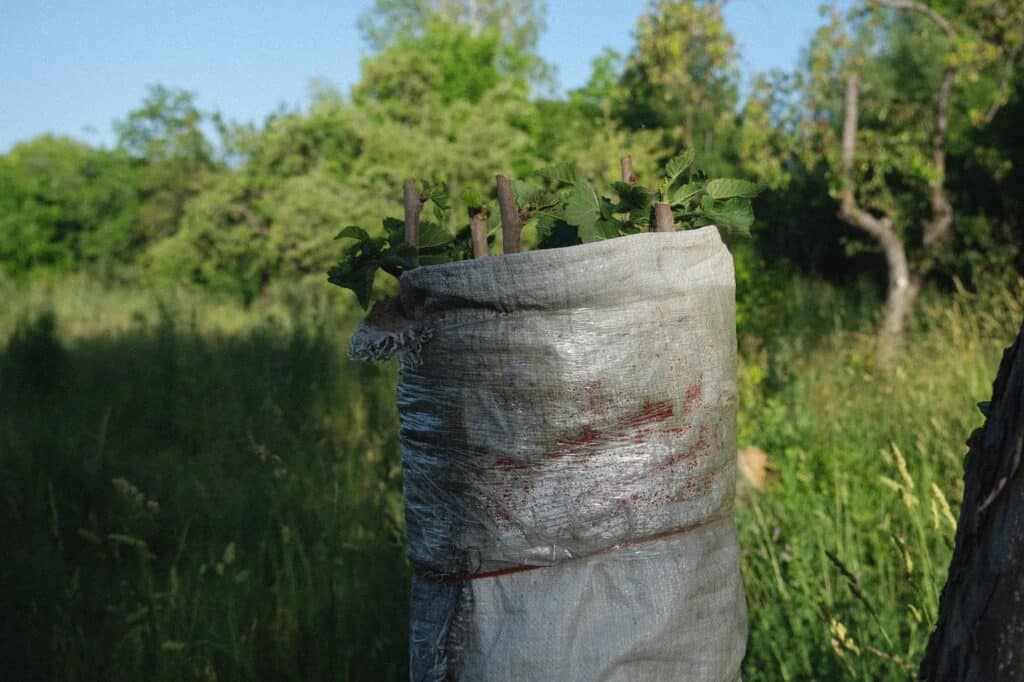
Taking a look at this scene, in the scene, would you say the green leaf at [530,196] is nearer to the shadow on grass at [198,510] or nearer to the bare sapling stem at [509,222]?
the bare sapling stem at [509,222]

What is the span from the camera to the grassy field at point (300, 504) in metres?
2.45

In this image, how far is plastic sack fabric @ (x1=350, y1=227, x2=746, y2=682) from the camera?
4.39 ft

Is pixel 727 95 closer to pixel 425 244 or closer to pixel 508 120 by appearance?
pixel 508 120

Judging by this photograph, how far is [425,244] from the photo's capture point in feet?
5.15

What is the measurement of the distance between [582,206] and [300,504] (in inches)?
92.7

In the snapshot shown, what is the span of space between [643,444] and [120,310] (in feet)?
31.6

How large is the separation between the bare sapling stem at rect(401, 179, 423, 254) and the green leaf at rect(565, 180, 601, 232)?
0.84ft

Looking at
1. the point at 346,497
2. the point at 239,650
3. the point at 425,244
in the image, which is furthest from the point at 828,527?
the point at 425,244

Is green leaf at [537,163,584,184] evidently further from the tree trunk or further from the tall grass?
the tall grass


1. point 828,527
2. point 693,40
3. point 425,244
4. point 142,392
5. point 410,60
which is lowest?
point 828,527

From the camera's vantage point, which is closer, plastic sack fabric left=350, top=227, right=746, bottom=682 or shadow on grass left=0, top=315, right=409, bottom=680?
plastic sack fabric left=350, top=227, right=746, bottom=682

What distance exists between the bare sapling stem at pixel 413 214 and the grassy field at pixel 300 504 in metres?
1.05

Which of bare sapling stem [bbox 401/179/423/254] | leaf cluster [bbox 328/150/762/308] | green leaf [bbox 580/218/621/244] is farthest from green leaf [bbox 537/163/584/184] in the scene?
bare sapling stem [bbox 401/179/423/254]

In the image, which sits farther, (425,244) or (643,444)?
(425,244)
